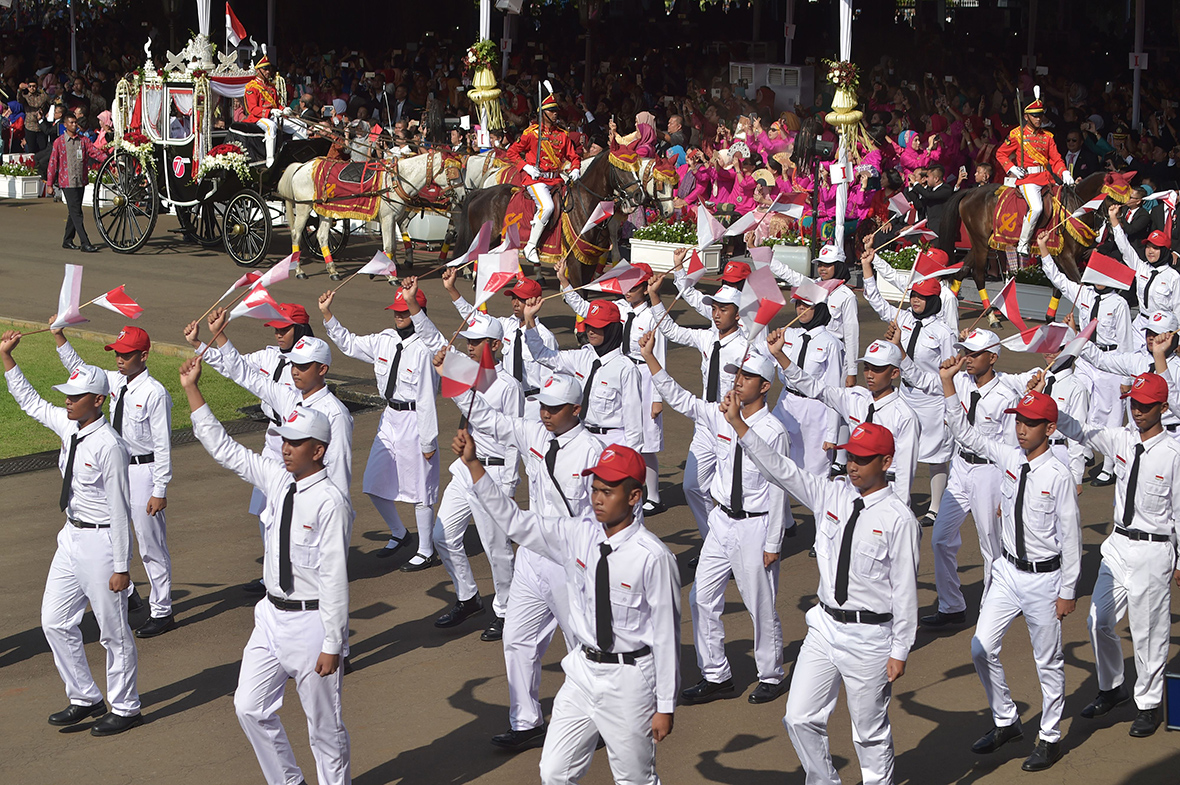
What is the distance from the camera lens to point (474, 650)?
8.70 metres

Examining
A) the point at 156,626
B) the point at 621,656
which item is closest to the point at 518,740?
the point at 621,656

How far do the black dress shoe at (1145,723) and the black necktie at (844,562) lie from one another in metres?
2.18

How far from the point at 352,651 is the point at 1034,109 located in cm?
1349

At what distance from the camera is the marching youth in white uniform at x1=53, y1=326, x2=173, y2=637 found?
8.88 m

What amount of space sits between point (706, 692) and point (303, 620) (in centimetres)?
254

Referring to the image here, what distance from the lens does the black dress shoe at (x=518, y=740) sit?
24.0ft

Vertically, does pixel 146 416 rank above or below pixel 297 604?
above

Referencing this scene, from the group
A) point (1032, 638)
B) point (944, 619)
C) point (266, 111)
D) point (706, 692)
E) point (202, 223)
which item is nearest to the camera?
point (1032, 638)

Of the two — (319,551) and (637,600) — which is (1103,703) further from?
(319,551)

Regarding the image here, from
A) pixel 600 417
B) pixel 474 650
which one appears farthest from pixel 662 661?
pixel 600 417

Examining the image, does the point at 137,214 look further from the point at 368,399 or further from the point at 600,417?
the point at 600,417

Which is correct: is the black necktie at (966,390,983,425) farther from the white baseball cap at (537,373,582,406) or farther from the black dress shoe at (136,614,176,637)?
the black dress shoe at (136,614,176,637)

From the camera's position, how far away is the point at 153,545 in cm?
891

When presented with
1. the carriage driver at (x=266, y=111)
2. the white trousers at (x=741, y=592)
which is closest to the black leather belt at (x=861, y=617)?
the white trousers at (x=741, y=592)
